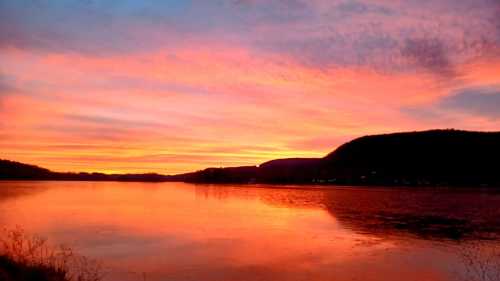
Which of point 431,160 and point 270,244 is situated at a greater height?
point 431,160

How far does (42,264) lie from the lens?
15344 mm

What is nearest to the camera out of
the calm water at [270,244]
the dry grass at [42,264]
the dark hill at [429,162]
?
the dry grass at [42,264]

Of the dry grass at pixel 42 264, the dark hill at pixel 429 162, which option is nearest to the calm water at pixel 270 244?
the dry grass at pixel 42 264

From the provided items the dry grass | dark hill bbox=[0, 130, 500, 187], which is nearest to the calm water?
the dry grass

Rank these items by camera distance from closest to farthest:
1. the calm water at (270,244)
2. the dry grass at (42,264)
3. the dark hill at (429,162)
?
the dry grass at (42,264) < the calm water at (270,244) < the dark hill at (429,162)

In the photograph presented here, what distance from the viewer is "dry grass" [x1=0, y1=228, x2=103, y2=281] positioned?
1299 cm

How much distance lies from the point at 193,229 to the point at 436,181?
14027 cm

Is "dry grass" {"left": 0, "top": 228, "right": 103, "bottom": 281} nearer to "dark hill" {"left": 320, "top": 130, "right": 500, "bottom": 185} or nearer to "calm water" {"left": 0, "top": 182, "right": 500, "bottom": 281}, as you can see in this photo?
"calm water" {"left": 0, "top": 182, "right": 500, "bottom": 281}

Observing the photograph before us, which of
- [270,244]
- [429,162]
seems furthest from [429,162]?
[270,244]

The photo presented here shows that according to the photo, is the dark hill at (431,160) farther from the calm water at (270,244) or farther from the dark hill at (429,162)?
the calm water at (270,244)

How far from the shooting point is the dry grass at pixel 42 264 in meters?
13.0

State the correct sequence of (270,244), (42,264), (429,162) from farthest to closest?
(429,162), (270,244), (42,264)

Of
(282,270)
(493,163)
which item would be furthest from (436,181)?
(282,270)

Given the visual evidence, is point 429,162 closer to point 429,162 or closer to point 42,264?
point 429,162
